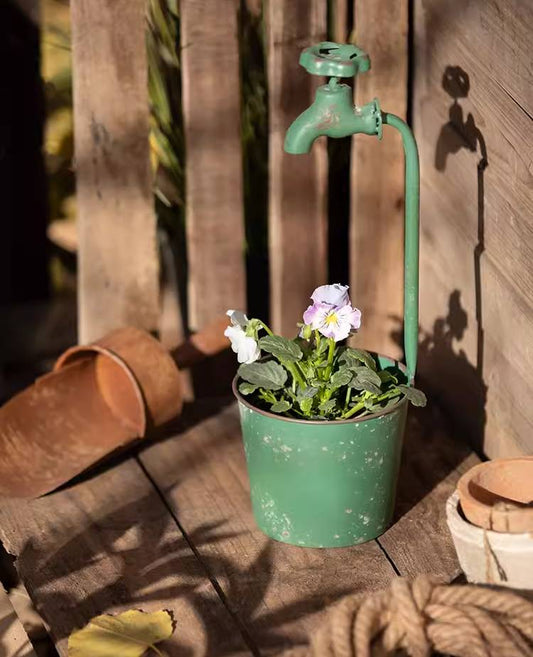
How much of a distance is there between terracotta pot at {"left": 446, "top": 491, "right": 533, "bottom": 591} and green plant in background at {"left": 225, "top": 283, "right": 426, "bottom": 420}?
0.26m

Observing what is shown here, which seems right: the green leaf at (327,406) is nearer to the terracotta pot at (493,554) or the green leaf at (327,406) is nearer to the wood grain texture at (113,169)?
the terracotta pot at (493,554)

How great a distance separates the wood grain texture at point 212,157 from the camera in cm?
264

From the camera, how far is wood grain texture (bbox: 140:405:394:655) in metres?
2.10

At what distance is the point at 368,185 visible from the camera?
276 centimetres

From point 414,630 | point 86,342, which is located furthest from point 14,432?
point 414,630

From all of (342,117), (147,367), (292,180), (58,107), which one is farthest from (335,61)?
(58,107)

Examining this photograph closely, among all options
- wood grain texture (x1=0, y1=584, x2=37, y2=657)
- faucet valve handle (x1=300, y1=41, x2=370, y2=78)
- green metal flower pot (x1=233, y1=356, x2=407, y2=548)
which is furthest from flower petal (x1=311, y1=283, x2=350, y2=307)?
wood grain texture (x1=0, y1=584, x2=37, y2=657)

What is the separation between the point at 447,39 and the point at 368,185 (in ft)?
1.32

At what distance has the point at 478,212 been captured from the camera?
2.45 metres

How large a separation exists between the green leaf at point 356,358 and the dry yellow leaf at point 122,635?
1.80 feet

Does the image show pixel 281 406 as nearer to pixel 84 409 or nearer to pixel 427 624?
pixel 427 624

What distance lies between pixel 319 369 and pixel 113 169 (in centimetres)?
77

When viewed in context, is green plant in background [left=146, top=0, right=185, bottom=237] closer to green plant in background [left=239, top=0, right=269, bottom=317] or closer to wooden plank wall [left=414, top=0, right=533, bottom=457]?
green plant in background [left=239, top=0, right=269, bottom=317]

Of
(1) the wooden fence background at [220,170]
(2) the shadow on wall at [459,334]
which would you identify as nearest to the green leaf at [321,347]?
(2) the shadow on wall at [459,334]
